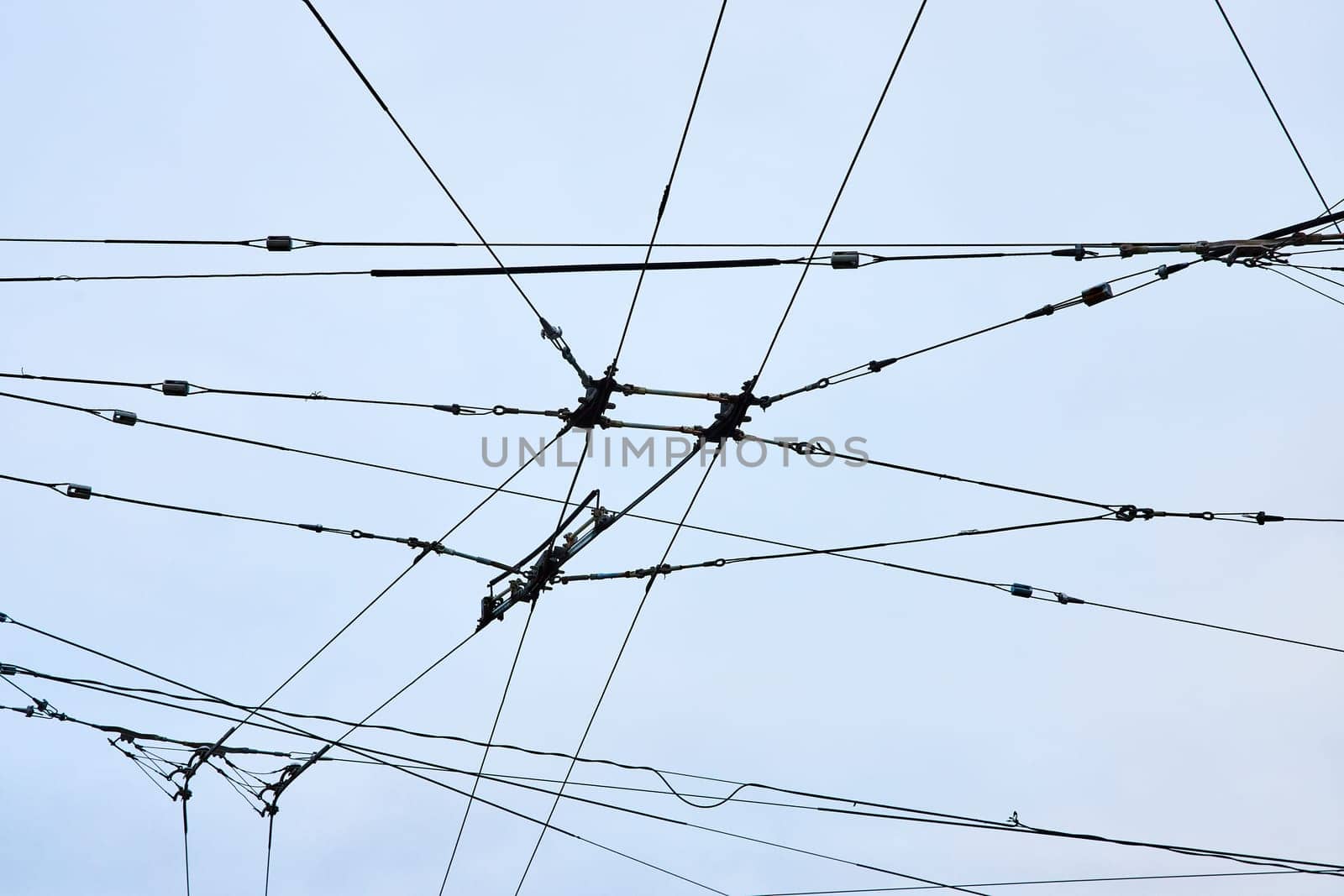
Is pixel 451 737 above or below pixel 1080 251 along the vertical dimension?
below

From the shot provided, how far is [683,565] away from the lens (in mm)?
15766

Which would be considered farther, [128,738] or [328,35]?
[128,738]

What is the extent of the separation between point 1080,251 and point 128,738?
1099cm

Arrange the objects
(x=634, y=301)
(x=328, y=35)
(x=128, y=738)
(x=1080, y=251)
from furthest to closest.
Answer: (x=128, y=738) < (x=634, y=301) < (x=1080, y=251) < (x=328, y=35)

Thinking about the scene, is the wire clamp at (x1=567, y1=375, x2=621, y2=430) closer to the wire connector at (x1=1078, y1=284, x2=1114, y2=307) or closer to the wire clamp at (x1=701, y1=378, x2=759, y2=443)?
the wire clamp at (x1=701, y1=378, x2=759, y2=443)

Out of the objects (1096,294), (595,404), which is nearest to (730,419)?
A: (595,404)

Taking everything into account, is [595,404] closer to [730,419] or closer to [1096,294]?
[730,419]

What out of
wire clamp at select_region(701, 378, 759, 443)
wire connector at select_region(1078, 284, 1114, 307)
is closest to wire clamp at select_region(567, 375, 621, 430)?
wire clamp at select_region(701, 378, 759, 443)

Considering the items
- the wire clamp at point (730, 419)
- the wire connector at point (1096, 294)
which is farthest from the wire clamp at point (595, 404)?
the wire connector at point (1096, 294)

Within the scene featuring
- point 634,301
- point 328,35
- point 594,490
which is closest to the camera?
point 328,35

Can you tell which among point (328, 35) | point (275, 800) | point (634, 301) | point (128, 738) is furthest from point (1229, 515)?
point (128, 738)

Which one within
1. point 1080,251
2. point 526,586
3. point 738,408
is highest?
point 1080,251

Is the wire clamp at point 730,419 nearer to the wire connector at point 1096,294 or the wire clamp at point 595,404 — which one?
the wire clamp at point 595,404

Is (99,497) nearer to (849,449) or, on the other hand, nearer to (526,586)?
(526,586)
